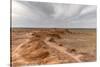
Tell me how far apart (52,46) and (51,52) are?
6 centimetres

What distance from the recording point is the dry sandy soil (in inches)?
66.0

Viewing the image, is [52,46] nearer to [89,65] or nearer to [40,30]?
[40,30]

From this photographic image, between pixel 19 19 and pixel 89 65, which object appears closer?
pixel 19 19

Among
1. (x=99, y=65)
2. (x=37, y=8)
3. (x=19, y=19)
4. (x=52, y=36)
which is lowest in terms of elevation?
(x=99, y=65)

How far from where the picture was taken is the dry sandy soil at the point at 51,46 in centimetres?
168

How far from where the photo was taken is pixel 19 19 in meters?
1.68

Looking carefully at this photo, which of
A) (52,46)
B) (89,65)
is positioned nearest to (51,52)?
(52,46)

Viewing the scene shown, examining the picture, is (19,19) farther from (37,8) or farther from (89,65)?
(89,65)

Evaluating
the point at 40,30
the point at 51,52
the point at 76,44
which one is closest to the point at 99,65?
the point at 76,44

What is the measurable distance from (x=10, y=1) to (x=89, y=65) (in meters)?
1.04

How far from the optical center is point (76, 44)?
1810 millimetres

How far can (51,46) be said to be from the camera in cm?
175

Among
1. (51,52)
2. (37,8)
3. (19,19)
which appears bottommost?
(51,52)
